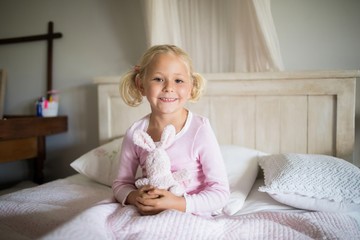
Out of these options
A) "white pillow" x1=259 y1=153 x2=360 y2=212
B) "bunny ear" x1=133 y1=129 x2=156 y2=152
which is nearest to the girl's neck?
"bunny ear" x1=133 y1=129 x2=156 y2=152

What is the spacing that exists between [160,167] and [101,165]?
665mm

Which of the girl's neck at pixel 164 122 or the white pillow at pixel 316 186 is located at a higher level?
the girl's neck at pixel 164 122

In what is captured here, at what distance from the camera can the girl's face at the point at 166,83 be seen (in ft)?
2.69

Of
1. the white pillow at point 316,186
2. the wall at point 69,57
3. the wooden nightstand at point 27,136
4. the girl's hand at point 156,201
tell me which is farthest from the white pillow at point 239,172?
the wooden nightstand at point 27,136

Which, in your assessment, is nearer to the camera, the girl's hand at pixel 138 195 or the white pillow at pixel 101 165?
the girl's hand at pixel 138 195

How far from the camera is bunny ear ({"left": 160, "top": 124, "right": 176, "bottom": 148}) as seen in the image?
0.76 m

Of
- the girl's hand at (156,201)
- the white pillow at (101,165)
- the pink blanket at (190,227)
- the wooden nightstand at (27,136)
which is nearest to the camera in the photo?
the pink blanket at (190,227)

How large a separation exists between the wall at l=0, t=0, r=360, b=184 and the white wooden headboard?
0.70ft

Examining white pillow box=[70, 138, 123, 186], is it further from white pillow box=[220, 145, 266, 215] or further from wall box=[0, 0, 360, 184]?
wall box=[0, 0, 360, 184]

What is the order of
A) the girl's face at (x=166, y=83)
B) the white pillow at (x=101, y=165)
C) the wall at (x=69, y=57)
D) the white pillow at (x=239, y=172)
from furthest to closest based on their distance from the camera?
the wall at (x=69, y=57)
the white pillow at (x=101, y=165)
the white pillow at (x=239, y=172)
the girl's face at (x=166, y=83)

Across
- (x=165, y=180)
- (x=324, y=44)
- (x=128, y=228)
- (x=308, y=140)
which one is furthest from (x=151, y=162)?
(x=324, y=44)

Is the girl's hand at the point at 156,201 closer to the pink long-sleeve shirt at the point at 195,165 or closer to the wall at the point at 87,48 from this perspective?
the pink long-sleeve shirt at the point at 195,165

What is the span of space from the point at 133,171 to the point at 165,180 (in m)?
0.21

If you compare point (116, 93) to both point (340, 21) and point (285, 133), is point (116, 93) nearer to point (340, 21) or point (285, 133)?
point (285, 133)
